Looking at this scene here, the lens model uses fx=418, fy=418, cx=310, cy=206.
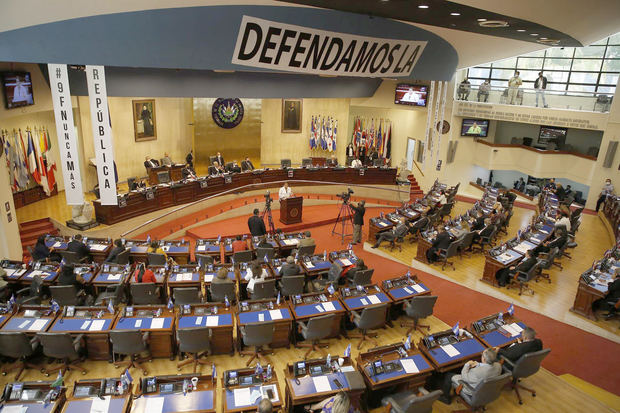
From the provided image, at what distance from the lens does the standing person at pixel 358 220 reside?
12117mm

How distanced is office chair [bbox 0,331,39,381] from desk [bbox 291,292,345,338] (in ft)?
13.2

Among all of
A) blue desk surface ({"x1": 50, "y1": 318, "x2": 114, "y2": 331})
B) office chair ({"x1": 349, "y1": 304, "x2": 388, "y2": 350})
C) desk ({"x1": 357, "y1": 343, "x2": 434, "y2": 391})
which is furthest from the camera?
office chair ({"x1": 349, "y1": 304, "x2": 388, "y2": 350})

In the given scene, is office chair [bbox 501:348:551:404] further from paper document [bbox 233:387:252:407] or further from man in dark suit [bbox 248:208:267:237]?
man in dark suit [bbox 248:208:267:237]

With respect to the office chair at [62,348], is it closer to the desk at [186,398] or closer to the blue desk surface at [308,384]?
the desk at [186,398]

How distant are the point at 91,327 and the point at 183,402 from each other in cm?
246

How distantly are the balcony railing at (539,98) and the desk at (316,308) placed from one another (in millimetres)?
13833

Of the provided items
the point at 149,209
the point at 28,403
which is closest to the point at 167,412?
the point at 28,403

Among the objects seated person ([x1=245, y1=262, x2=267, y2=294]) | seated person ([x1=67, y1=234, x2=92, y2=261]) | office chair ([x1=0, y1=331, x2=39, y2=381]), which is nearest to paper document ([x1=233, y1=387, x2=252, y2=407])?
seated person ([x1=245, y1=262, x2=267, y2=294])

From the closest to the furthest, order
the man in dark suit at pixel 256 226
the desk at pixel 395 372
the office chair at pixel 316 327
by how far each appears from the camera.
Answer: the desk at pixel 395 372, the office chair at pixel 316 327, the man in dark suit at pixel 256 226

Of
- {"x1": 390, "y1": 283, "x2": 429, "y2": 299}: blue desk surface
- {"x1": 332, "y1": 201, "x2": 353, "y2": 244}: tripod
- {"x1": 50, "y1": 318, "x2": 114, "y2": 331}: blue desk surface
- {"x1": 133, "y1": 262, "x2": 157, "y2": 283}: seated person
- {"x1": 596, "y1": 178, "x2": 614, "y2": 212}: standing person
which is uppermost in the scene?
{"x1": 596, "y1": 178, "x2": 614, "y2": 212}: standing person

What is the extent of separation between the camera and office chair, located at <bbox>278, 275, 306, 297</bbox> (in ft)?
27.2

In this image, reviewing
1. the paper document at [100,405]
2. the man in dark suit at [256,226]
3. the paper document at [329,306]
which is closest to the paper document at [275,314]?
the paper document at [329,306]

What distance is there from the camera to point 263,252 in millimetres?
9711

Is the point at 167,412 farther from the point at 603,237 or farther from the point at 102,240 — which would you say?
the point at 603,237
